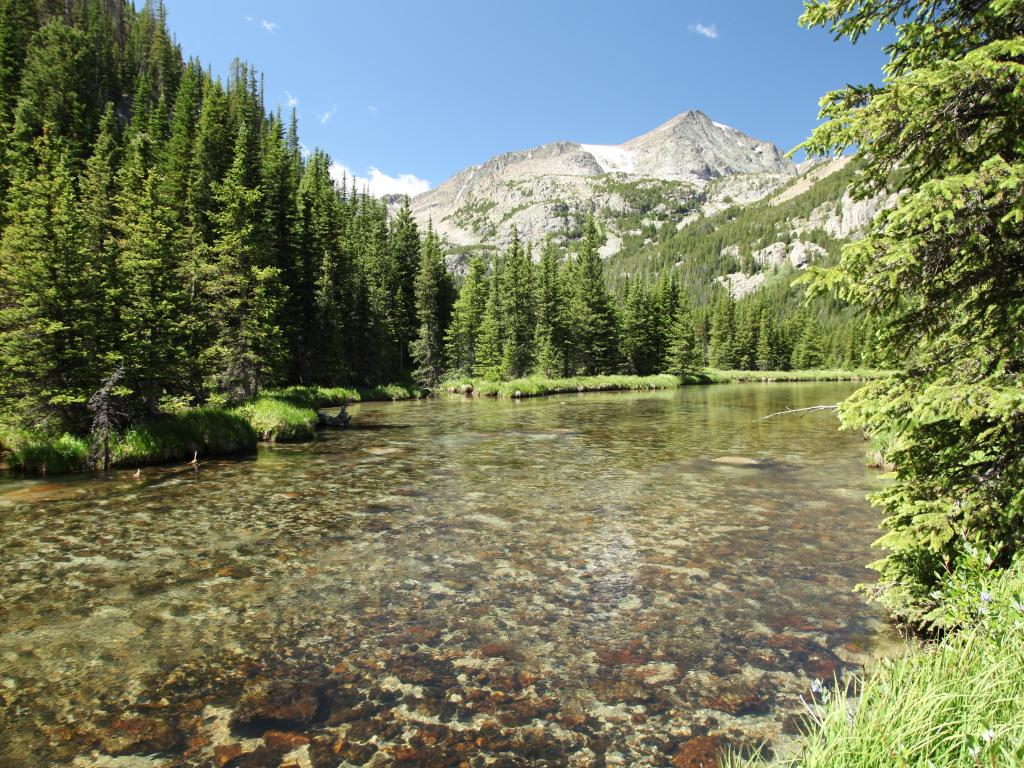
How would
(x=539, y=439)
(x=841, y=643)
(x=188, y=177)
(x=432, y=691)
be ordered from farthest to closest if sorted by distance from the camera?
(x=188, y=177)
(x=539, y=439)
(x=841, y=643)
(x=432, y=691)

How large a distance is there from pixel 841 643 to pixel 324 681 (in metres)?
6.01

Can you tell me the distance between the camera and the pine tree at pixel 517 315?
6269cm

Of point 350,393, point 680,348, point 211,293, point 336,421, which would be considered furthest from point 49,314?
point 680,348

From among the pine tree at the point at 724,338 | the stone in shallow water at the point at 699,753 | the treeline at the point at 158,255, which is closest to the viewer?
the stone in shallow water at the point at 699,753

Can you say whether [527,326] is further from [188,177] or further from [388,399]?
[188,177]

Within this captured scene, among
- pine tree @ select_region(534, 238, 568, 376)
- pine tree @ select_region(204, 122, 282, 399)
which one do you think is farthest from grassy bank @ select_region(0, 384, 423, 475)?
pine tree @ select_region(534, 238, 568, 376)

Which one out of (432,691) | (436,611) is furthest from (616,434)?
(432,691)

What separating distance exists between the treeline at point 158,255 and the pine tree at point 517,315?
11.9 meters

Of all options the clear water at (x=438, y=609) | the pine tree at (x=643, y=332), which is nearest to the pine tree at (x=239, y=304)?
the clear water at (x=438, y=609)

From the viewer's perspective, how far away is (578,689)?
18.5ft

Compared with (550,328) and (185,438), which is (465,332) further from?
(185,438)

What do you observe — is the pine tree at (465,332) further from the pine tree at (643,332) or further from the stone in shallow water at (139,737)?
the stone in shallow water at (139,737)

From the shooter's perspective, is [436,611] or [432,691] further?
[436,611]

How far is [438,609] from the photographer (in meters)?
7.52
